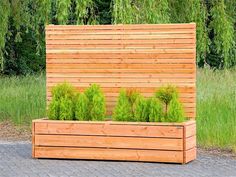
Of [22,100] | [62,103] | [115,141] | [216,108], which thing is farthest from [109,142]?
[22,100]

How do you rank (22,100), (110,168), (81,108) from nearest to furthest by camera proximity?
(110,168) < (81,108) < (22,100)

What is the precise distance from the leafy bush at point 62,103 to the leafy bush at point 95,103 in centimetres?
25

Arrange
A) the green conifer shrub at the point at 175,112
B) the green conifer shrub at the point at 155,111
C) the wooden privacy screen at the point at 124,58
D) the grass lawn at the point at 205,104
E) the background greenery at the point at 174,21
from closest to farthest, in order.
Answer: the green conifer shrub at the point at 175,112
the green conifer shrub at the point at 155,111
the wooden privacy screen at the point at 124,58
the grass lawn at the point at 205,104
the background greenery at the point at 174,21

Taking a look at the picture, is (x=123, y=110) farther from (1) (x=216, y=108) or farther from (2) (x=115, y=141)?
(1) (x=216, y=108)

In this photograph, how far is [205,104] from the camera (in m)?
15.5

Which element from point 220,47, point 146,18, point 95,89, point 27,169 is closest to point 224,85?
point 220,47

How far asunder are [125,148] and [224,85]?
7.42m

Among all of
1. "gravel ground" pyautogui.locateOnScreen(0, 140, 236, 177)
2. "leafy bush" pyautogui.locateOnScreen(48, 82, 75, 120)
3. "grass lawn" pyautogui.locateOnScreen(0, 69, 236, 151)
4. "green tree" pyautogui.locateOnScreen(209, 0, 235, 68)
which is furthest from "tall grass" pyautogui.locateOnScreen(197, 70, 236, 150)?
"leafy bush" pyautogui.locateOnScreen(48, 82, 75, 120)

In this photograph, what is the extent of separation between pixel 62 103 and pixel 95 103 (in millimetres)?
465

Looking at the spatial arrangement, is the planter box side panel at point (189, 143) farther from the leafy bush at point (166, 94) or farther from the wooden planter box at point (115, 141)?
the leafy bush at point (166, 94)

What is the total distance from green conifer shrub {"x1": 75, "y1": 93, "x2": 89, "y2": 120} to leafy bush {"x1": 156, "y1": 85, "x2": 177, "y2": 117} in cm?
103

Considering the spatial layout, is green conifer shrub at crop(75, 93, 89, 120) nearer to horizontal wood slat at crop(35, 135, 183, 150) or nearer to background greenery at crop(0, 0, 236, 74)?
Result: horizontal wood slat at crop(35, 135, 183, 150)

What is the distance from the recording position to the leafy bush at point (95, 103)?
35.6 feet

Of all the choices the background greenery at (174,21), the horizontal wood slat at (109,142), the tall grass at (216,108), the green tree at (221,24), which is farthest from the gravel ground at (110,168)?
the green tree at (221,24)
